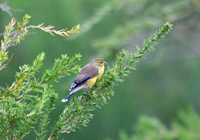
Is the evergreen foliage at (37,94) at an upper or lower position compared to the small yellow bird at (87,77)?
lower

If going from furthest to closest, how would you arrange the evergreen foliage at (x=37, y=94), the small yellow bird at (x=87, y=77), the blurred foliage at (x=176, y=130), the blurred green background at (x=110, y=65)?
the blurred green background at (x=110, y=65) < the small yellow bird at (x=87, y=77) < the blurred foliage at (x=176, y=130) < the evergreen foliage at (x=37, y=94)

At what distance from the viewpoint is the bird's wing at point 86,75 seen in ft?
11.0

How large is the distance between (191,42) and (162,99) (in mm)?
3699

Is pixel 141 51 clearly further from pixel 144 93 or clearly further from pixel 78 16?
pixel 144 93

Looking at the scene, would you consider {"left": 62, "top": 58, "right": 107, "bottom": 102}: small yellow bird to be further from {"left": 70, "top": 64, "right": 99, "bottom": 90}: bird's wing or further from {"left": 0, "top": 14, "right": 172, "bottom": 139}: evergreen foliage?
{"left": 0, "top": 14, "right": 172, "bottom": 139}: evergreen foliage

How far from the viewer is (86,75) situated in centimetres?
348

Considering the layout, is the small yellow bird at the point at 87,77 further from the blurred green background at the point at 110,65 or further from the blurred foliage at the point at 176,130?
the blurred foliage at the point at 176,130

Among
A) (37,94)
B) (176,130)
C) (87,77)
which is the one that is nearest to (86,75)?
(87,77)

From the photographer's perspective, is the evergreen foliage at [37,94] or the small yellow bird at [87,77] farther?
the small yellow bird at [87,77]

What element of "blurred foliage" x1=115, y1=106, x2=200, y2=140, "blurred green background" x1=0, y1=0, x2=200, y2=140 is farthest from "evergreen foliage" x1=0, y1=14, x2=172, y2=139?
"blurred green background" x1=0, y1=0, x2=200, y2=140

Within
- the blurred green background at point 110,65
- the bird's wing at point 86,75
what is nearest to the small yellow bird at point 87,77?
the bird's wing at point 86,75

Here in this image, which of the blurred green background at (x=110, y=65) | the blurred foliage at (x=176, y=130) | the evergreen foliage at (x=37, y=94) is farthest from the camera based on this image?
the blurred green background at (x=110, y=65)

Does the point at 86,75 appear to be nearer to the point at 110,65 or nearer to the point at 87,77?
the point at 87,77

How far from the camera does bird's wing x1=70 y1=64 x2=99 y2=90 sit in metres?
3.37
